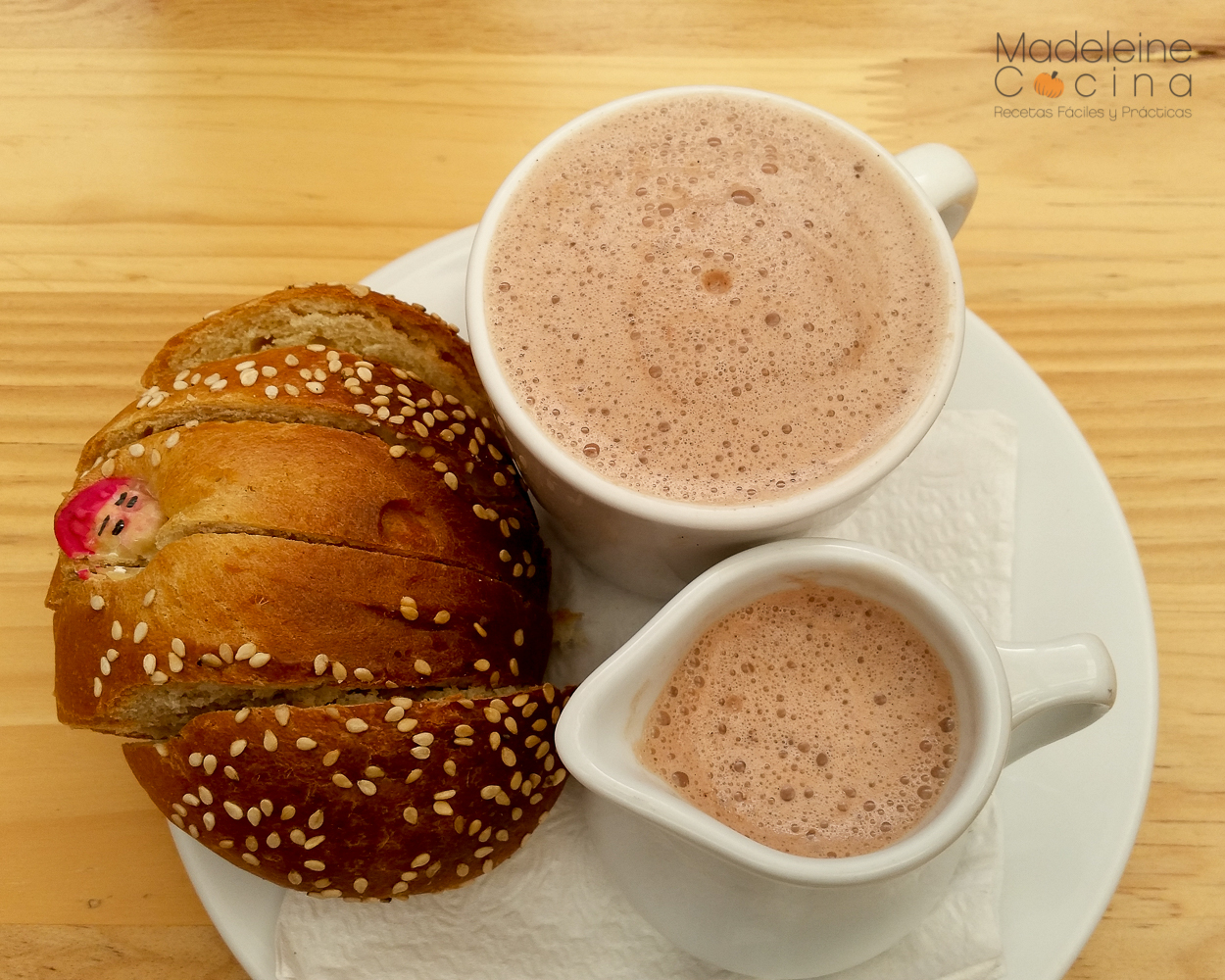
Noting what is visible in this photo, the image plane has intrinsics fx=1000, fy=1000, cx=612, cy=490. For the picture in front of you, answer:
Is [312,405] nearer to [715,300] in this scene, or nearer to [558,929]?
[715,300]

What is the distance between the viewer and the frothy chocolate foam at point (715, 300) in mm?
771

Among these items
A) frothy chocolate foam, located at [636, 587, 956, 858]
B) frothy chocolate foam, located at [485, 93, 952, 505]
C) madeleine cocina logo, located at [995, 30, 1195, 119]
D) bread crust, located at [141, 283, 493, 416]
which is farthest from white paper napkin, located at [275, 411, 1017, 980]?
madeleine cocina logo, located at [995, 30, 1195, 119]

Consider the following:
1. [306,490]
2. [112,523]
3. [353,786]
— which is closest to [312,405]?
[306,490]

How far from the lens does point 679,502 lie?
2.46 feet

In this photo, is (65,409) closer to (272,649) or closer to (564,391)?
(272,649)

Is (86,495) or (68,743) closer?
(86,495)

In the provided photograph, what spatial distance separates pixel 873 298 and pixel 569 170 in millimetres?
278

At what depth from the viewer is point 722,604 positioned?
2.58 ft

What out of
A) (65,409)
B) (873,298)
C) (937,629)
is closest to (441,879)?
(937,629)

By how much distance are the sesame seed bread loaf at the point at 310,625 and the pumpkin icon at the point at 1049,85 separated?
3.28ft

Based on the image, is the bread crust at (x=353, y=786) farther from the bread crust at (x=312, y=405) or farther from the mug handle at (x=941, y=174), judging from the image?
the mug handle at (x=941, y=174)

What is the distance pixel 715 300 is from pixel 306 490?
368mm

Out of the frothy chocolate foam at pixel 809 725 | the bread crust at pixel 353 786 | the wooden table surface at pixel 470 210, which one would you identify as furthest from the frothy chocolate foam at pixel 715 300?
the wooden table surface at pixel 470 210

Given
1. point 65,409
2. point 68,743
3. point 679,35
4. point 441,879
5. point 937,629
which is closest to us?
point 937,629
